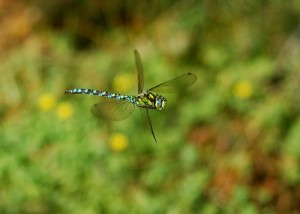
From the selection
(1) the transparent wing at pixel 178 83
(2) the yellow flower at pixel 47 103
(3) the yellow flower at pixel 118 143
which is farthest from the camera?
(2) the yellow flower at pixel 47 103

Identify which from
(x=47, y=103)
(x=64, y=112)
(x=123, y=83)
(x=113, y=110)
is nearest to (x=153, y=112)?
(x=123, y=83)

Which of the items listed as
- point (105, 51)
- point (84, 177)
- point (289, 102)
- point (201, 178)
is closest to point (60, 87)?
point (105, 51)

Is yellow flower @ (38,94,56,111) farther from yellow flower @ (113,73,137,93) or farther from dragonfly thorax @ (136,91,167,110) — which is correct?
dragonfly thorax @ (136,91,167,110)

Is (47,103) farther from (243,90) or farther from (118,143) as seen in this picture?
(243,90)

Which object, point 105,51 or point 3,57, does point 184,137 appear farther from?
point 3,57

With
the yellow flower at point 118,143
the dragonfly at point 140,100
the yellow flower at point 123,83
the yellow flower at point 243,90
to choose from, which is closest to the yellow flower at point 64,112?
the yellow flower at point 118,143

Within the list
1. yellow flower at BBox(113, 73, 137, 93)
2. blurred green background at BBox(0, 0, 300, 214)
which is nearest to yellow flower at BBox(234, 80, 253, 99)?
blurred green background at BBox(0, 0, 300, 214)

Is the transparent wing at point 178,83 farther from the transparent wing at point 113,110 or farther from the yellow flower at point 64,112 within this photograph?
the yellow flower at point 64,112
